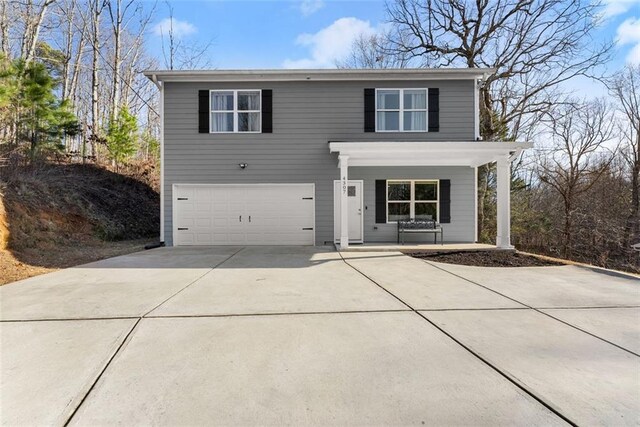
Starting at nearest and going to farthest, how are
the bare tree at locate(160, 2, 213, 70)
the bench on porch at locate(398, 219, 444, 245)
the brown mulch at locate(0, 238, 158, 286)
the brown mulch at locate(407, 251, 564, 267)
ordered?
1. the brown mulch at locate(0, 238, 158, 286)
2. the brown mulch at locate(407, 251, 564, 267)
3. the bench on porch at locate(398, 219, 444, 245)
4. the bare tree at locate(160, 2, 213, 70)

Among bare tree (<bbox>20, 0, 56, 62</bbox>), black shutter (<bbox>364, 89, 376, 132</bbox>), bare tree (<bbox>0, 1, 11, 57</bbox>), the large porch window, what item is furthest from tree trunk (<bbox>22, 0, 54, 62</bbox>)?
the large porch window

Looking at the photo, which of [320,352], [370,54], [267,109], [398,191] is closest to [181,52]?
[370,54]

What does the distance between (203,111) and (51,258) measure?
5.51 m

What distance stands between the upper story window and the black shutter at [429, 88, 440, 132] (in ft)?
0.48

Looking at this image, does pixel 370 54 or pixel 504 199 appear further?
pixel 370 54

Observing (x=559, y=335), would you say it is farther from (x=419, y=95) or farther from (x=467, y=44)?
(x=467, y=44)

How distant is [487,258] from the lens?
749 centimetres

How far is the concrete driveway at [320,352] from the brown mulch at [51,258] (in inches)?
44.9

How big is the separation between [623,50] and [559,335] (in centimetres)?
1602

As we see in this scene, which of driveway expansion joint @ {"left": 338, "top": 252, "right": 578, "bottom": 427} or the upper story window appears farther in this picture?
the upper story window

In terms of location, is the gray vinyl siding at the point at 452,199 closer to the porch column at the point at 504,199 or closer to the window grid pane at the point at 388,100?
the porch column at the point at 504,199

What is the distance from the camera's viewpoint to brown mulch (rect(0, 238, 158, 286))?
19.4 feet

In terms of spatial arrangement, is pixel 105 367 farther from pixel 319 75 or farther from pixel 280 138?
pixel 319 75

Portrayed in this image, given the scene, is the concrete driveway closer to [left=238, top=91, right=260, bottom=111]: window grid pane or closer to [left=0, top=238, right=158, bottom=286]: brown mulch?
[left=0, top=238, right=158, bottom=286]: brown mulch
